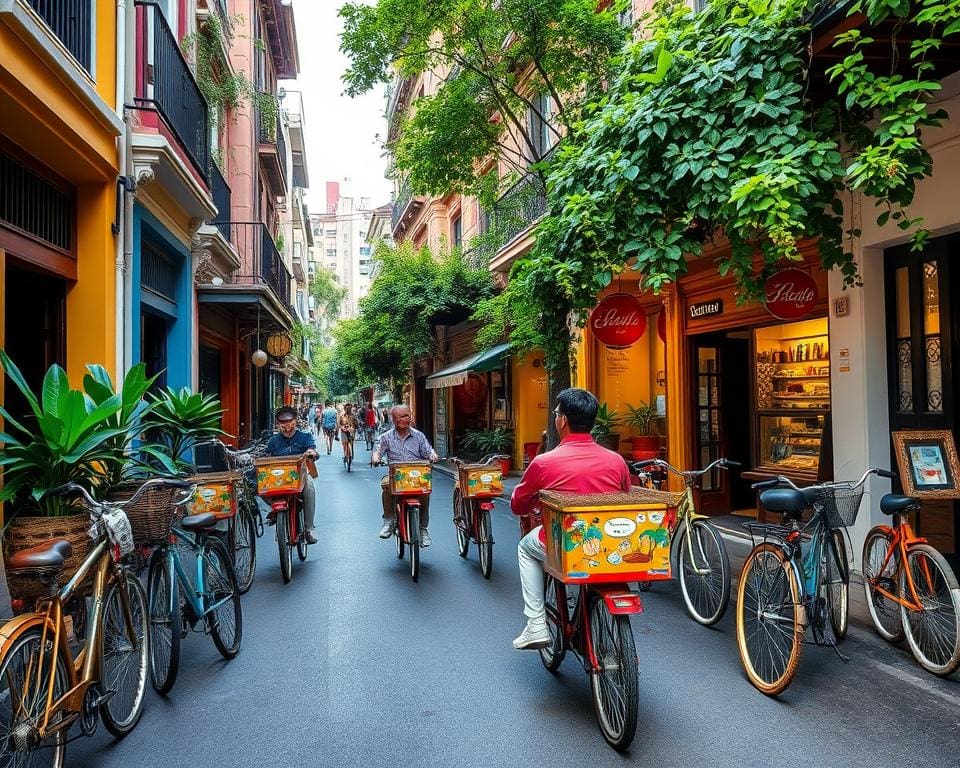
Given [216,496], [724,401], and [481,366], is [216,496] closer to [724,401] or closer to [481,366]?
[724,401]

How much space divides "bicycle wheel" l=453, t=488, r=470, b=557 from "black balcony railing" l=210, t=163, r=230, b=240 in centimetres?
768

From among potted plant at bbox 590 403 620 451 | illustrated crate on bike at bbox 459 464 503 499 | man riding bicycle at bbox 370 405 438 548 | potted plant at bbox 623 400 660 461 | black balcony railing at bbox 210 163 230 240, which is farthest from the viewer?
black balcony railing at bbox 210 163 230 240

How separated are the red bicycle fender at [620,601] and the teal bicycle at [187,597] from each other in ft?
8.32

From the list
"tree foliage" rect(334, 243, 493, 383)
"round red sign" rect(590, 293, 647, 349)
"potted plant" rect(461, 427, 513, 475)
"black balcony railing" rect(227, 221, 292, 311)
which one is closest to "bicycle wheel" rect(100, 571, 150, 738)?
"round red sign" rect(590, 293, 647, 349)

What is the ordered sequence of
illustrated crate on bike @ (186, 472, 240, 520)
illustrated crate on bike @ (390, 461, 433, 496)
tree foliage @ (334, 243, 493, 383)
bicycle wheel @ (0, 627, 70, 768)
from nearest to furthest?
bicycle wheel @ (0, 627, 70, 768), illustrated crate on bike @ (186, 472, 240, 520), illustrated crate on bike @ (390, 461, 433, 496), tree foliage @ (334, 243, 493, 383)

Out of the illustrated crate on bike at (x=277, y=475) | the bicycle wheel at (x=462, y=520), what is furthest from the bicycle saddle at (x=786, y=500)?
the illustrated crate on bike at (x=277, y=475)

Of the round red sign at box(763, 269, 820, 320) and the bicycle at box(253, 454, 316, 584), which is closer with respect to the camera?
the bicycle at box(253, 454, 316, 584)

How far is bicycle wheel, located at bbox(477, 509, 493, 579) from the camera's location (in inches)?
279

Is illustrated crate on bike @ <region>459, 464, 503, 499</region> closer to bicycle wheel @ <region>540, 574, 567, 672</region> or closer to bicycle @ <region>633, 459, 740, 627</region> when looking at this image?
bicycle @ <region>633, 459, 740, 627</region>

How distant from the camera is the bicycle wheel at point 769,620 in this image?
13.1 ft

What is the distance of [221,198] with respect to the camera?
1403 cm

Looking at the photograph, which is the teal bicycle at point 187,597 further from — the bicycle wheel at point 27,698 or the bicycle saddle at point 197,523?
the bicycle wheel at point 27,698

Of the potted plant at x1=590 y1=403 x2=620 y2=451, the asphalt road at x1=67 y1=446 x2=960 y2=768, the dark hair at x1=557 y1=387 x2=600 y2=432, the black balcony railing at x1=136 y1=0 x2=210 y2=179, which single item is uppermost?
the black balcony railing at x1=136 y1=0 x2=210 y2=179

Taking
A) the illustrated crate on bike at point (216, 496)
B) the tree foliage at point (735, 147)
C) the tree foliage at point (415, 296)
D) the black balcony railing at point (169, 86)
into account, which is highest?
the black balcony railing at point (169, 86)
